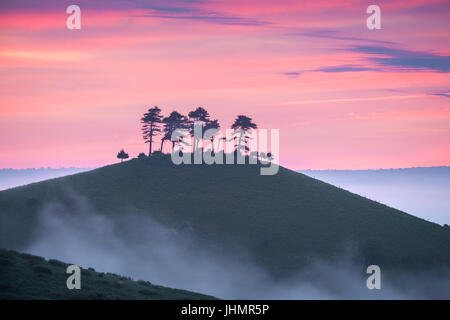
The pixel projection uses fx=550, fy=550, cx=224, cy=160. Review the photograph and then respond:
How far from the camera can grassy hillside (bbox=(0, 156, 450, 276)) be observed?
103 meters

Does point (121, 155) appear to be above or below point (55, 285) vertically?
above

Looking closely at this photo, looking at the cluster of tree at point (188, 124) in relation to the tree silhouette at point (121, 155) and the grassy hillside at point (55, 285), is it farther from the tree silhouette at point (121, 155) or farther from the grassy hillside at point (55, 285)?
the grassy hillside at point (55, 285)

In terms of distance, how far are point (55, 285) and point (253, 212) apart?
244 ft

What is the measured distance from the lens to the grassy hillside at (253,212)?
10281 centimetres

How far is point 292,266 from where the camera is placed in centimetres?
9762

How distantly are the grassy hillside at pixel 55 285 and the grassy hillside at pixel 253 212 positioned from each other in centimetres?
4750

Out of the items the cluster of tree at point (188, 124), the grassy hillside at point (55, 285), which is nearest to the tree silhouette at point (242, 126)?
the cluster of tree at point (188, 124)

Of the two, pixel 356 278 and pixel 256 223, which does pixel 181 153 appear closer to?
pixel 256 223

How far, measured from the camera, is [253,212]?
116 m

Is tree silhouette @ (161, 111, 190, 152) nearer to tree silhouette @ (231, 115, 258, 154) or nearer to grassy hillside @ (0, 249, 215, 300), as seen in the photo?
tree silhouette @ (231, 115, 258, 154)

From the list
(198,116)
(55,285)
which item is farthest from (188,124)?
(55,285)

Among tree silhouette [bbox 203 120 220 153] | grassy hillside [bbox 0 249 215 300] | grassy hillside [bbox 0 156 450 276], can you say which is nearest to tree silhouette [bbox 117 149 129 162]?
grassy hillside [bbox 0 156 450 276]

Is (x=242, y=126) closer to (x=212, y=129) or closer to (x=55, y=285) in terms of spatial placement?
(x=212, y=129)

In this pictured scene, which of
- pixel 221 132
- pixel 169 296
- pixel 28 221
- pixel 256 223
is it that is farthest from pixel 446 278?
pixel 28 221
